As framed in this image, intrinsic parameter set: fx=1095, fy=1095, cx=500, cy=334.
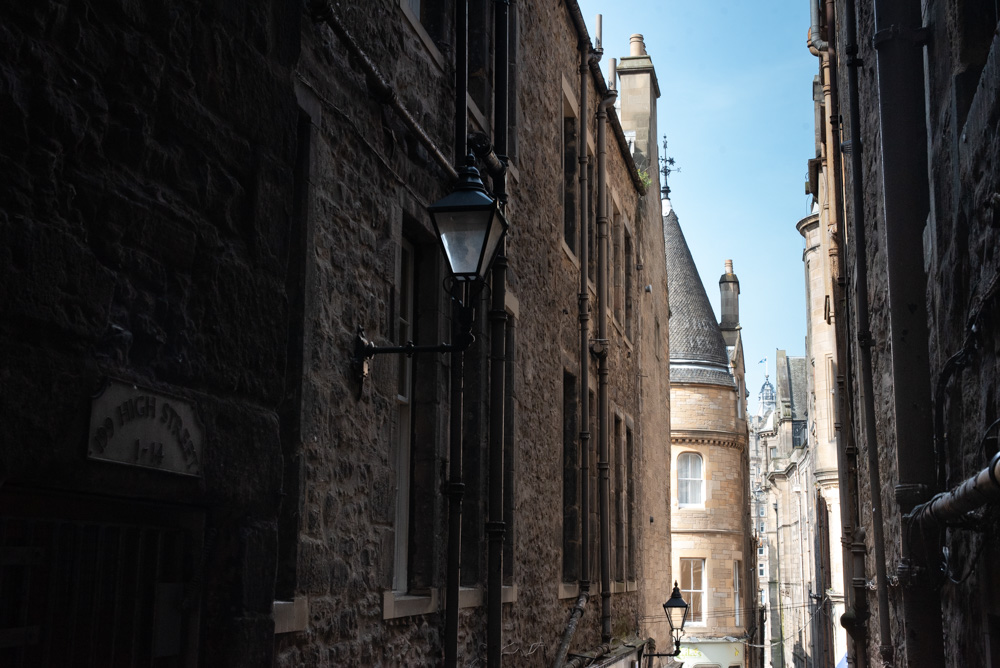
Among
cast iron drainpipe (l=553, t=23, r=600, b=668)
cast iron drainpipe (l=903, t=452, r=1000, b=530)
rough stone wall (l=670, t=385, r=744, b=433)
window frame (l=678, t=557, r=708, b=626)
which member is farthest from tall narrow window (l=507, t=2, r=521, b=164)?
rough stone wall (l=670, t=385, r=744, b=433)

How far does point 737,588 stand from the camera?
95.4 feet

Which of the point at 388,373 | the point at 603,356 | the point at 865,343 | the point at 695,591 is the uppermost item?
the point at 603,356

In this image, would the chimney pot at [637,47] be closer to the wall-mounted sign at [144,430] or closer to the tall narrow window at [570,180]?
the tall narrow window at [570,180]

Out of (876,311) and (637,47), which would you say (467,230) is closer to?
(876,311)

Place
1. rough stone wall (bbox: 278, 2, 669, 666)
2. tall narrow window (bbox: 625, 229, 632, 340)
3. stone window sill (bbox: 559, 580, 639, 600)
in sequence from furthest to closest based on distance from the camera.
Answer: tall narrow window (bbox: 625, 229, 632, 340) < stone window sill (bbox: 559, 580, 639, 600) < rough stone wall (bbox: 278, 2, 669, 666)

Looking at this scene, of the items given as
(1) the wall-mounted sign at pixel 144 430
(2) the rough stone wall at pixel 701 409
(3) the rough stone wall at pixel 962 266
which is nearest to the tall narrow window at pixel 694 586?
(2) the rough stone wall at pixel 701 409

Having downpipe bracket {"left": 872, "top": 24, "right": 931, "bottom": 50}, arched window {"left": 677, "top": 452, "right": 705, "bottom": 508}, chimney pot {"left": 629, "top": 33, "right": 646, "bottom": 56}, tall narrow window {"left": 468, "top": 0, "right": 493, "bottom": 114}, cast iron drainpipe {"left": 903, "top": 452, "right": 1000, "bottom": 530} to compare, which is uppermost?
chimney pot {"left": 629, "top": 33, "right": 646, "bottom": 56}

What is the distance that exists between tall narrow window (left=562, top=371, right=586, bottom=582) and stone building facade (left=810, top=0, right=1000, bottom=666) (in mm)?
2721

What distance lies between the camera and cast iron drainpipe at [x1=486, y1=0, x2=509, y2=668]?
7.57 meters

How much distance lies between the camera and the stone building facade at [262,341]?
8.57 feet

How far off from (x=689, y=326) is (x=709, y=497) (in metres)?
5.19

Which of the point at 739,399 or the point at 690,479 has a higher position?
the point at 739,399

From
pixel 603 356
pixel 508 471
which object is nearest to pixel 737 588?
pixel 603 356

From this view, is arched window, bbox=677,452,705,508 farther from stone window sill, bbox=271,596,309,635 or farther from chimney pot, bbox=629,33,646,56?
stone window sill, bbox=271,596,309,635
